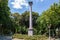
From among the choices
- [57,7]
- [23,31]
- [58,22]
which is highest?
[57,7]

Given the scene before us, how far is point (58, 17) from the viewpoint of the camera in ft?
141

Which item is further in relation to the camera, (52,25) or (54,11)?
(52,25)

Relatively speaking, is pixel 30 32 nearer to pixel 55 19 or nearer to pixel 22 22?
pixel 55 19

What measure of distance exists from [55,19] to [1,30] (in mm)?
11902

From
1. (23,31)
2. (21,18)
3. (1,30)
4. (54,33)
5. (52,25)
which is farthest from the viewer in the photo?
(21,18)

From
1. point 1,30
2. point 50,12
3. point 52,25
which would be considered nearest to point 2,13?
point 1,30

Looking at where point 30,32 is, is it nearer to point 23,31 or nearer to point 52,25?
point 52,25

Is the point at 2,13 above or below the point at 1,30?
above

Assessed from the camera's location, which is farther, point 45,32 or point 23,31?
point 23,31

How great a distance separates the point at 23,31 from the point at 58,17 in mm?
18145

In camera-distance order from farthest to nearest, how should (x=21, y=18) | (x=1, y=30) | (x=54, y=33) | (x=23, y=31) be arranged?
(x=21, y=18) → (x=23, y=31) → (x=54, y=33) → (x=1, y=30)

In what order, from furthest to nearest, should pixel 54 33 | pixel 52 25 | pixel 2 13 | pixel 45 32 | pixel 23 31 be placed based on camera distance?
pixel 23 31
pixel 45 32
pixel 54 33
pixel 52 25
pixel 2 13

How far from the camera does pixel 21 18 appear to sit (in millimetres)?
62500

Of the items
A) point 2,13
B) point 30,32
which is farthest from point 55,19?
point 2,13
